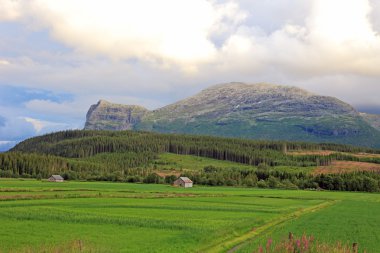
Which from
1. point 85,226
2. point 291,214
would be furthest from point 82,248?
point 291,214

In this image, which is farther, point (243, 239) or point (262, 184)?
point (262, 184)

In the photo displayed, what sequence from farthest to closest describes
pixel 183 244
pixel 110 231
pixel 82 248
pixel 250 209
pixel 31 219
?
pixel 250 209 < pixel 31 219 < pixel 110 231 < pixel 183 244 < pixel 82 248

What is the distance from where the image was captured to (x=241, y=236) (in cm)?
4894

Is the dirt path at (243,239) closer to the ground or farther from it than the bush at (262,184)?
farther from it

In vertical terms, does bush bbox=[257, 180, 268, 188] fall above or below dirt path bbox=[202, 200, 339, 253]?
below

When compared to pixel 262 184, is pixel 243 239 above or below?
above

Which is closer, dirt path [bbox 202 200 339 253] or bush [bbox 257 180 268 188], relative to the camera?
dirt path [bbox 202 200 339 253]

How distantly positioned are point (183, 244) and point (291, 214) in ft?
122

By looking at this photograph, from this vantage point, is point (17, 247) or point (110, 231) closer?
point (17, 247)

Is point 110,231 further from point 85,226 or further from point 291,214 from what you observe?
point 291,214

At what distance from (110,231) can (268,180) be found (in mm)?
153952

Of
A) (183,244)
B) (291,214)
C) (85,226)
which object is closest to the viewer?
(183,244)

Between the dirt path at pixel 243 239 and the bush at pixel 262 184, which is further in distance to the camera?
the bush at pixel 262 184

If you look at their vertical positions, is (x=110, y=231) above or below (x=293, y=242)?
below
